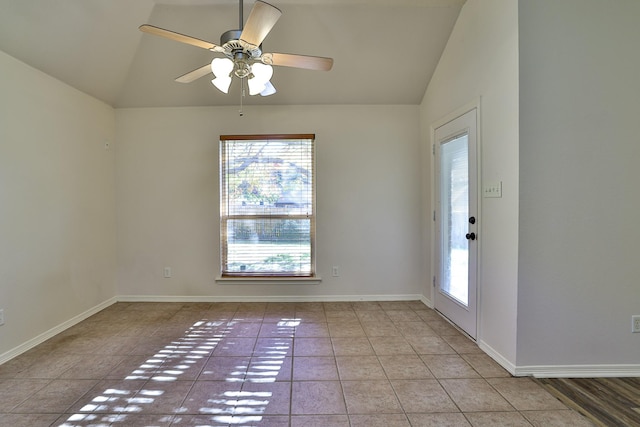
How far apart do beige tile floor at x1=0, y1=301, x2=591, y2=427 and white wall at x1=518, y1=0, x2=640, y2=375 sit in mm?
534

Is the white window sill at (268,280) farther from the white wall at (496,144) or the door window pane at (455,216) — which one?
the white wall at (496,144)

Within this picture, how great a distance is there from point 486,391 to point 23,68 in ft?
14.2

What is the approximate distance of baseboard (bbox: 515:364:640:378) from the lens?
6.87 feet

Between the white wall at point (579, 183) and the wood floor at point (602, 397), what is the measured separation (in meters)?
0.11

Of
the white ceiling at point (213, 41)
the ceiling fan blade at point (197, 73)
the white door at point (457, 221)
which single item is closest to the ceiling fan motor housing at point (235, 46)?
the ceiling fan blade at point (197, 73)

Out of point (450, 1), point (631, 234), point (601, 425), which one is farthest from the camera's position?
point (450, 1)

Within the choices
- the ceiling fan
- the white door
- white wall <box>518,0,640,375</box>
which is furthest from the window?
white wall <box>518,0,640,375</box>

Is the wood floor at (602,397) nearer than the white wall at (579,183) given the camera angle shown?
Yes

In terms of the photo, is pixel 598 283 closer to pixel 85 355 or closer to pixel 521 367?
pixel 521 367

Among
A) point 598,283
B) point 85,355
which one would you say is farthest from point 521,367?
point 85,355

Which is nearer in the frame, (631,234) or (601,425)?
(601,425)

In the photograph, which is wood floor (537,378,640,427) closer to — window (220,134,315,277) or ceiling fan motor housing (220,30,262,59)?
window (220,134,315,277)

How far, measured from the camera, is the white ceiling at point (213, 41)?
2471 millimetres

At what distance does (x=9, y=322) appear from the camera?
2395 millimetres
